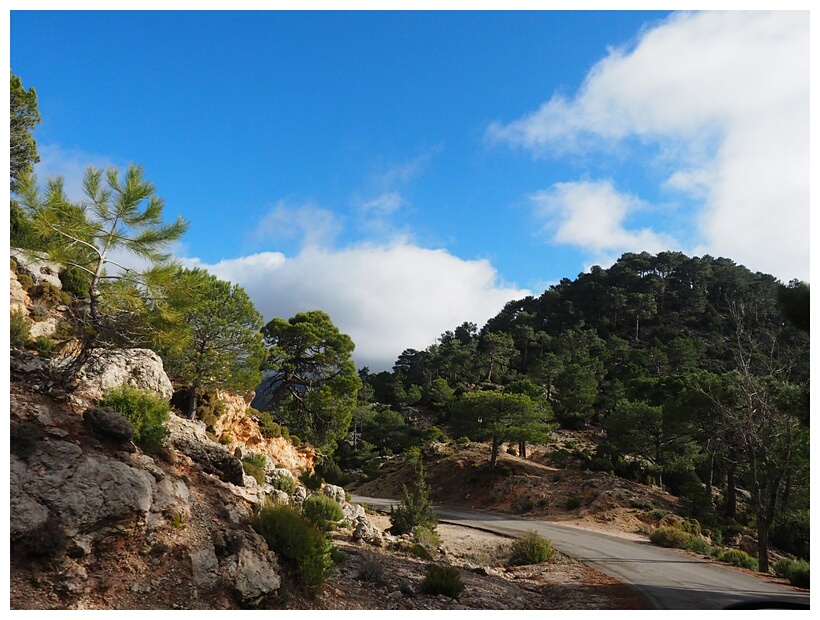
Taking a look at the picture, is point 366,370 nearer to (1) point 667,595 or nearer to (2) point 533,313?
(2) point 533,313

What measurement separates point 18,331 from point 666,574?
19.2 meters

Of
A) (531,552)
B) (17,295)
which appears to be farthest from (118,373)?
(531,552)

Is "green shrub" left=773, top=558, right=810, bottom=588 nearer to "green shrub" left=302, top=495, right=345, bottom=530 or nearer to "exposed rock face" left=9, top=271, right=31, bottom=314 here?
"green shrub" left=302, top=495, right=345, bottom=530

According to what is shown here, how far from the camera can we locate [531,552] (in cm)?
1416

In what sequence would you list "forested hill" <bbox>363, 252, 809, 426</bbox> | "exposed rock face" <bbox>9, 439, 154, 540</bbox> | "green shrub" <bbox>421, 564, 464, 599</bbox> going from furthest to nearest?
"forested hill" <bbox>363, 252, 809, 426</bbox> < "green shrub" <bbox>421, 564, 464, 599</bbox> < "exposed rock face" <bbox>9, 439, 154, 540</bbox>

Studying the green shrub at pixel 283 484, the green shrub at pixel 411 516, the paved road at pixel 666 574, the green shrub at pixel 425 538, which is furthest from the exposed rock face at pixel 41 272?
the paved road at pixel 666 574

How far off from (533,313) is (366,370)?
39347 mm

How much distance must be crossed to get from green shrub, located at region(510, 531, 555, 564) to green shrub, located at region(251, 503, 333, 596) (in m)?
8.89

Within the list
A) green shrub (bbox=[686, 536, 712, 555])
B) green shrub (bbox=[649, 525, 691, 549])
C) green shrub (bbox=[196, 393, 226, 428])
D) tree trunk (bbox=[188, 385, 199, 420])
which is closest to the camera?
tree trunk (bbox=[188, 385, 199, 420])

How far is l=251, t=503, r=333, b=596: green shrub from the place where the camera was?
23.0 ft

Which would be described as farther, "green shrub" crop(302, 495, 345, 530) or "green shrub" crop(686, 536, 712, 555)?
"green shrub" crop(686, 536, 712, 555)

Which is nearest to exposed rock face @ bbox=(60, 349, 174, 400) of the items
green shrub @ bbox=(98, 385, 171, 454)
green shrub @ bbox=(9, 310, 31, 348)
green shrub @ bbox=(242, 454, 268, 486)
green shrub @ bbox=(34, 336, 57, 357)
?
green shrub @ bbox=(98, 385, 171, 454)

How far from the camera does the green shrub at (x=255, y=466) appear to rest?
588 inches

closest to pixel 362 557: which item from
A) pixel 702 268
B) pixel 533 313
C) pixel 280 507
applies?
pixel 280 507
